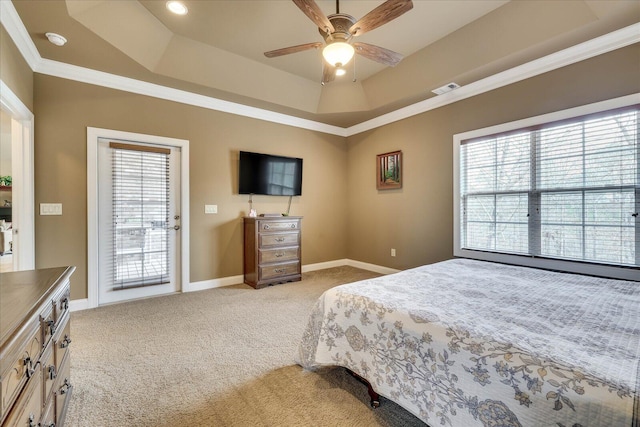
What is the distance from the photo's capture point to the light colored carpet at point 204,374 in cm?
153

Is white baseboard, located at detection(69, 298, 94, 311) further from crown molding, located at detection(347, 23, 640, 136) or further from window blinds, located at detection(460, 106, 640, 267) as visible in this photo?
crown molding, located at detection(347, 23, 640, 136)

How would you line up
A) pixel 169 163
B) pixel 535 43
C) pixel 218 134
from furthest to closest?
pixel 218 134
pixel 169 163
pixel 535 43

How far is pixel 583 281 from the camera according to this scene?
6.50ft

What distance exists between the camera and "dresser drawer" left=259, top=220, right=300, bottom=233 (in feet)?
13.0

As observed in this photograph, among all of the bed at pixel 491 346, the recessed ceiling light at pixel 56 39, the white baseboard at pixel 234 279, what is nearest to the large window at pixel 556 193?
the bed at pixel 491 346

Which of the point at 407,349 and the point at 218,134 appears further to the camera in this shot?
the point at 218,134

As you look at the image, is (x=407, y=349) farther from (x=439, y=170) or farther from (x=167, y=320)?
(x=439, y=170)

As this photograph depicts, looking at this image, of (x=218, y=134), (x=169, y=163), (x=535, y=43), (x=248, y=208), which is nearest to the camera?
(x=535, y=43)

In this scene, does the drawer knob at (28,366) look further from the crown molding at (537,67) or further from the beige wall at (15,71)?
the crown molding at (537,67)

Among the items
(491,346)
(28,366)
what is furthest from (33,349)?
(491,346)

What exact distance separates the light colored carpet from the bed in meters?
0.24

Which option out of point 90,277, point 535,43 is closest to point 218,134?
point 90,277

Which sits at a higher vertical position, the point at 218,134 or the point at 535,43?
the point at 535,43

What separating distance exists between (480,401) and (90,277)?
391 cm
